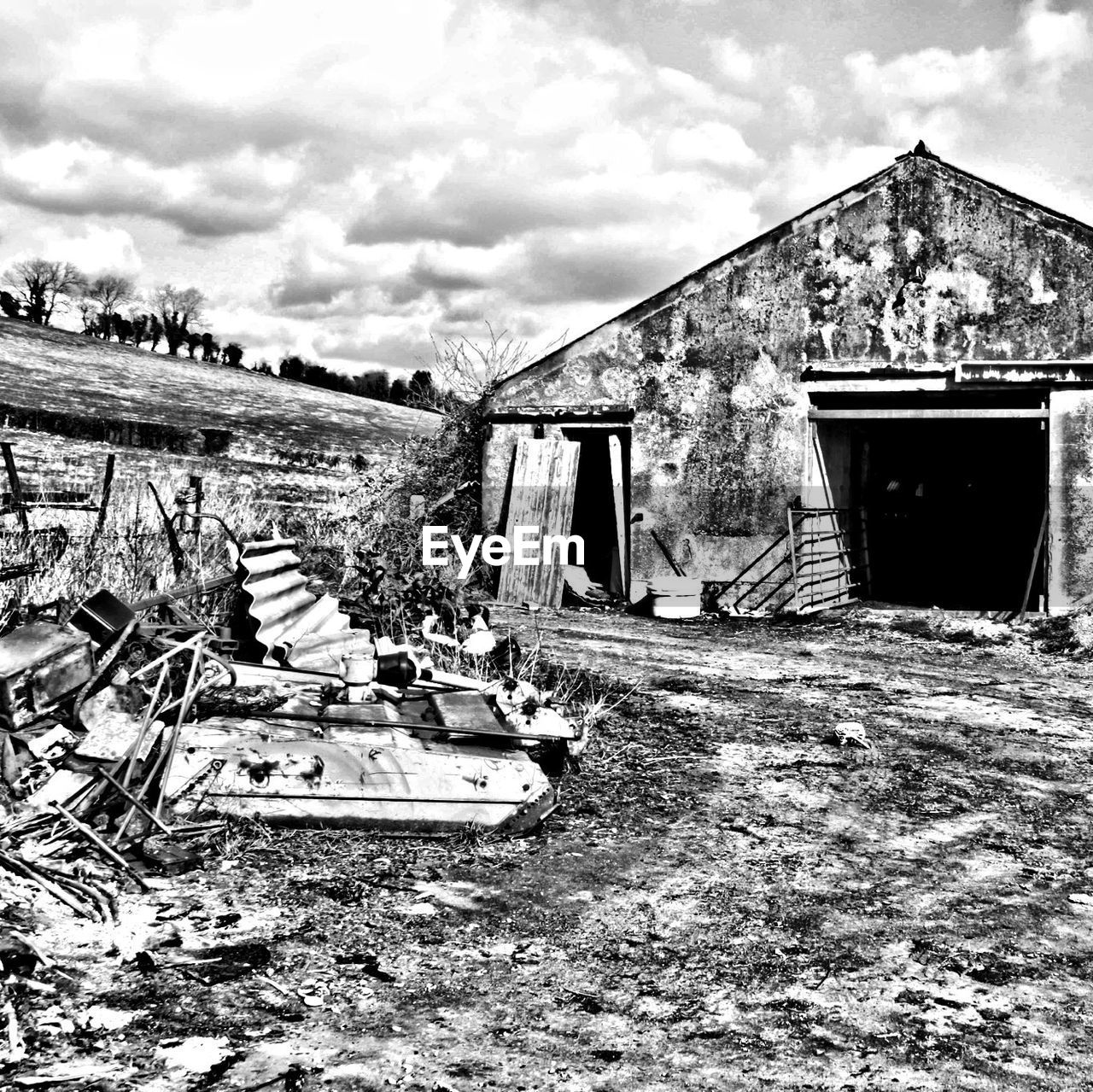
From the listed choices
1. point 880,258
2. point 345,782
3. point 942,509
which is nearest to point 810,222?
point 880,258

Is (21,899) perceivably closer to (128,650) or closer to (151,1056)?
(151,1056)

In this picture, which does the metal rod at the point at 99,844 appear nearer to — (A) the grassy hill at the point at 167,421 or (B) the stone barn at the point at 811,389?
(A) the grassy hill at the point at 167,421

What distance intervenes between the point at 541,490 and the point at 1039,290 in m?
6.35

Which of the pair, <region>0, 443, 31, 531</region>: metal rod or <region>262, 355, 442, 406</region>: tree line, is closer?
<region>0, 443, 31, 531</region>: metal rod

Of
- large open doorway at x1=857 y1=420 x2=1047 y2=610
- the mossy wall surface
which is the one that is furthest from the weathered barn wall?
large open doorway at x1=857 y1=420 x2=1047 y2=610

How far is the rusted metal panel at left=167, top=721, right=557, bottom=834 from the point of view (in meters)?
4.80

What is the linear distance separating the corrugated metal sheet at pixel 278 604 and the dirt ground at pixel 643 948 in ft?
5.77

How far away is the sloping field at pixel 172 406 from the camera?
44.6 ft

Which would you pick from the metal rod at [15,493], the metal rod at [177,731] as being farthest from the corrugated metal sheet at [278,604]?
the metal rod at [15,493]

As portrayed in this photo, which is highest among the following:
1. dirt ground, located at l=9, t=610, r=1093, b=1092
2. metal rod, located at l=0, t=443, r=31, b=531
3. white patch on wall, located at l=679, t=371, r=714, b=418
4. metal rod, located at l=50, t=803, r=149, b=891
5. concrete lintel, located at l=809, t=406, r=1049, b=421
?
white patch on wall, located at l=679, t=371, r=714, b=418

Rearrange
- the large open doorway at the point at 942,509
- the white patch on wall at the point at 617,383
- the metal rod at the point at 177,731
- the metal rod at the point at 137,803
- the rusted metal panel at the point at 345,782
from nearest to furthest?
the metal rod at the point at 137,803
the metal rod at the point at 177,731
the rusted metal panel at the point at 345,782
the white patch on wall at the point at 617,383
the large open doorway at the point at 942,509

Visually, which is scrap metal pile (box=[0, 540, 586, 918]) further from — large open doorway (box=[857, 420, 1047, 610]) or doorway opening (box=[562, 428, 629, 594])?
large open doorway (box=[857, 420, 1047, 610])

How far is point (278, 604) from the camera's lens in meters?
6.65

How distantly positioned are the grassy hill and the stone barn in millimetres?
3106
